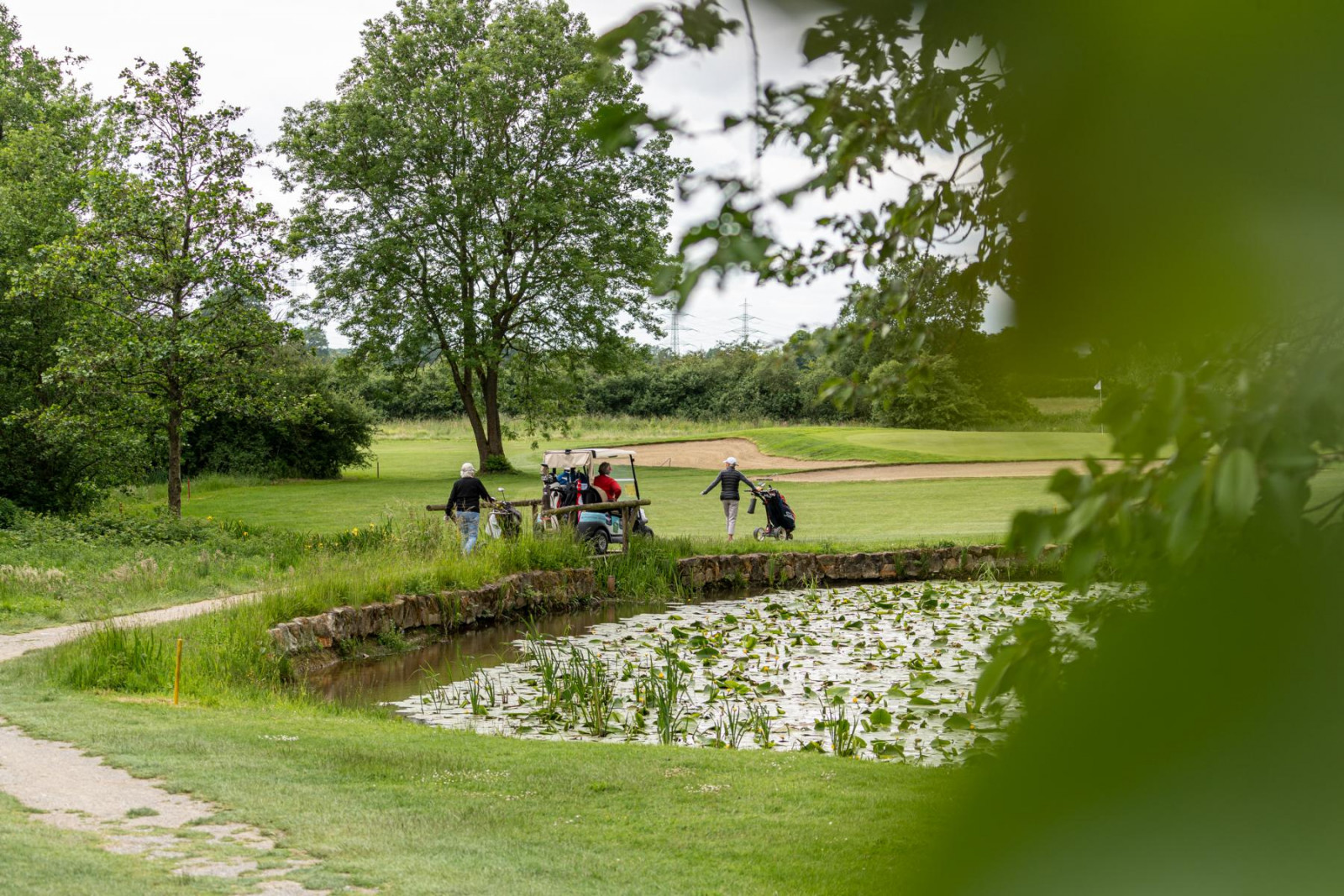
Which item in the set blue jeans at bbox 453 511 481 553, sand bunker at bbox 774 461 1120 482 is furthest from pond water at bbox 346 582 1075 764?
sand bunker at bbox 774 461 1120 482

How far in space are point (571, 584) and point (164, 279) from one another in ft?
32.0

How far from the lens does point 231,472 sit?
117 ft

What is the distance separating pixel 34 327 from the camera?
70.4 feet

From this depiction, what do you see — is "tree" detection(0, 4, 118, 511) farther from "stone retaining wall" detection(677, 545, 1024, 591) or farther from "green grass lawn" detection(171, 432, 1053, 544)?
"stone retaining wall" detection(677, 545, 1024, 591)

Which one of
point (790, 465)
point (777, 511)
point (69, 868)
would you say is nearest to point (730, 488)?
point (777, 511)

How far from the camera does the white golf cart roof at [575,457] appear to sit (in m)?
21.5

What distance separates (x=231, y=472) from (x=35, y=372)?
47.4ft

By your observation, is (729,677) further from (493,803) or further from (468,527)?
(468,527)

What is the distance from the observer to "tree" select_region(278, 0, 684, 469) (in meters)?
35.6

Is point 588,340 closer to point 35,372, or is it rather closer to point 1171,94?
point 35,372

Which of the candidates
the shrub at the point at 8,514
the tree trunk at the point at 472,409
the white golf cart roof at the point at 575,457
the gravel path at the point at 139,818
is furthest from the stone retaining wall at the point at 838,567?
→ the tree trunk at the point at 472,409

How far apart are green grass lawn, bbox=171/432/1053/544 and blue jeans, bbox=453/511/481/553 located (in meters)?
2.18

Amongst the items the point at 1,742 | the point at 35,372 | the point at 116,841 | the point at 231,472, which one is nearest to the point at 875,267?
the point at 116,841

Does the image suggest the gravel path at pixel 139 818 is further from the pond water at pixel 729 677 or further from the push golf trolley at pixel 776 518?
the push golf trolley at pixel 776 518
